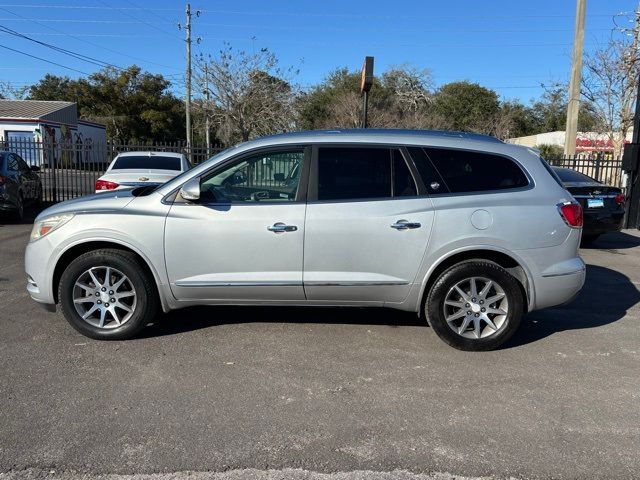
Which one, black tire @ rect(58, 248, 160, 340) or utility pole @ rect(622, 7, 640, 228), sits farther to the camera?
utility pole @ rect(622, 7, 640, 228)

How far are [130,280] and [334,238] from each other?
1800 millimetres

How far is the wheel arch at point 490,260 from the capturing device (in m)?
4.71

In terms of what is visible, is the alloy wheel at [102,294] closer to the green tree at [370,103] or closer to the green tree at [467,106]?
the green tree at [370,103]

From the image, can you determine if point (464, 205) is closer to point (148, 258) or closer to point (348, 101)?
point (148, 258)

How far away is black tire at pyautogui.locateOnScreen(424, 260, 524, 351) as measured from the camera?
4656 millimetres

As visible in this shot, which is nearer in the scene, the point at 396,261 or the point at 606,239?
the point at 396,261

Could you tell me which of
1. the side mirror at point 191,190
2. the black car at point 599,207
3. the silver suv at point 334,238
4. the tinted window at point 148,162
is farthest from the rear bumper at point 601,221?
the side mirror at point 191,190

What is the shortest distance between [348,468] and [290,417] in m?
0.66

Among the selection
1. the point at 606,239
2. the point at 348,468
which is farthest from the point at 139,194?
the point at 606,239

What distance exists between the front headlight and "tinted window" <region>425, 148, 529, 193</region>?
3.22 meters

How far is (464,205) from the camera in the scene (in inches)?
183

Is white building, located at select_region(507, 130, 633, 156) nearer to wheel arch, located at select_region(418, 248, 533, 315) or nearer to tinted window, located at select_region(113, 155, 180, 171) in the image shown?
tinted window, located at select_region(113, 155, 180, 171)

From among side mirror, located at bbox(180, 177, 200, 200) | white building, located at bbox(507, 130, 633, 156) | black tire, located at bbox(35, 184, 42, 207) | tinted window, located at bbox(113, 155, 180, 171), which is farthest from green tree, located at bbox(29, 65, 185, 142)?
side mirror, located at bbox(180, 177, 200, 200)

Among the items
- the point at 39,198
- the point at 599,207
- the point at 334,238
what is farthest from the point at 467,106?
the point at 334,238
